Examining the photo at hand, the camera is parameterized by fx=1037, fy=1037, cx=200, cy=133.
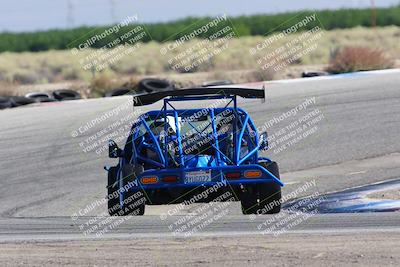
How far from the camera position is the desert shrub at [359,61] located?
29.1m

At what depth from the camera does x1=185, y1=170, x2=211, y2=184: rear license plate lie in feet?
37.4

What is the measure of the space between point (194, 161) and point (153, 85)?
15382 mm

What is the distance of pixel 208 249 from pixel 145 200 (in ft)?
10.1

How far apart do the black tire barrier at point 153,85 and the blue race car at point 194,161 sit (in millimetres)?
14102

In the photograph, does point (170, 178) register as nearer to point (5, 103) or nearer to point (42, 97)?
point (5, 103)

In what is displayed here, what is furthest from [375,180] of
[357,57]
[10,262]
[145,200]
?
[357,57]

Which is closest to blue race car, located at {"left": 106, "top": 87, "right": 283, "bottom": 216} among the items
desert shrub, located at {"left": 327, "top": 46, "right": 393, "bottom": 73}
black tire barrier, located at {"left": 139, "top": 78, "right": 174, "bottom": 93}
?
black tire barrier, located at {"left": 139, "top": 78, "right": 174, "bottom": 93}

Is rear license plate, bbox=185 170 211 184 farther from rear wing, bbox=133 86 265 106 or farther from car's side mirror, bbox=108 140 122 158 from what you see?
car's side mirror, bbox=108 140 122 158

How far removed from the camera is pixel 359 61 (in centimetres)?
2920

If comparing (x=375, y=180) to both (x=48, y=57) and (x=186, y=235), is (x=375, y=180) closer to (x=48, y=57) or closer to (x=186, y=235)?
(x=186, y=235)

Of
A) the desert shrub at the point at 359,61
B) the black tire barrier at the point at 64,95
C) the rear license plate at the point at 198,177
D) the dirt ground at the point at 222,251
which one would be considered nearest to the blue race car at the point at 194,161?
the rear license plate at the point at 198,177

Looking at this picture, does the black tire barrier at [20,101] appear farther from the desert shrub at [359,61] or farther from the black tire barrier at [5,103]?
the desert shrub at [359,61]

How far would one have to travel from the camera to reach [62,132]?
20141mm
